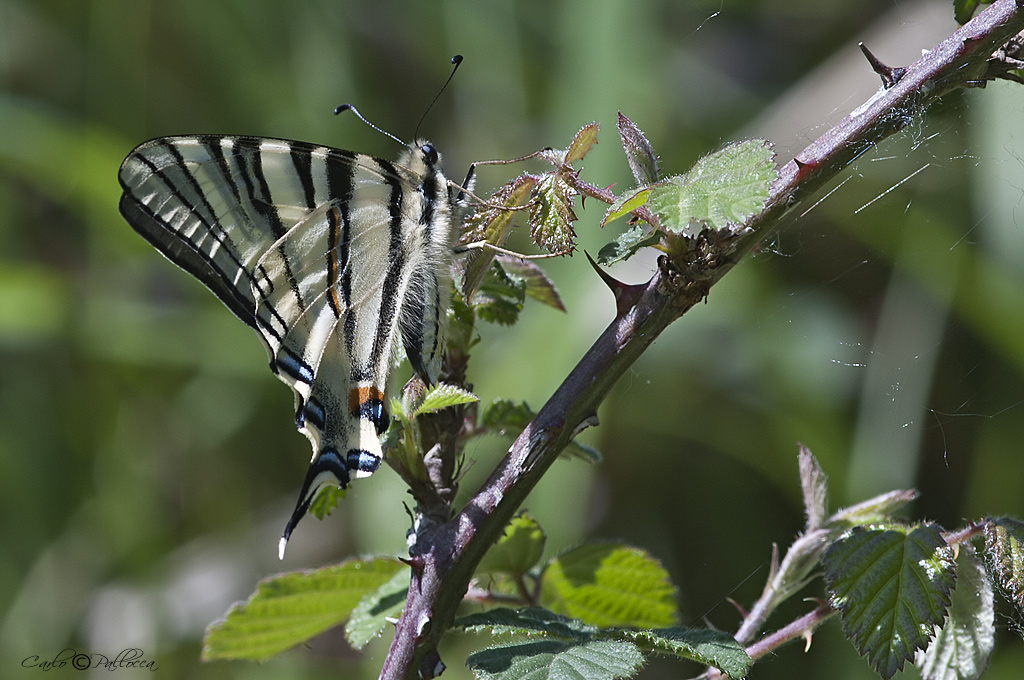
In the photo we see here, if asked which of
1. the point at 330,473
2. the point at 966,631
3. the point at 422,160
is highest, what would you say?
the point at 422,160

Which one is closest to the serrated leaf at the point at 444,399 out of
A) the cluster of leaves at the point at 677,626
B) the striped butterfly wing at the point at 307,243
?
the cluster of leaves at the point at 677,626

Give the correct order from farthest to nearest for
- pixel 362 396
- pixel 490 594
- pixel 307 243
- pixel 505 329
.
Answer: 1. pixel 505 329
2. pixel 307 243
3. pixel 362 396
4. pixel 490 594

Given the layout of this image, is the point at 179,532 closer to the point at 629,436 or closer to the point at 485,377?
the point at 485,377

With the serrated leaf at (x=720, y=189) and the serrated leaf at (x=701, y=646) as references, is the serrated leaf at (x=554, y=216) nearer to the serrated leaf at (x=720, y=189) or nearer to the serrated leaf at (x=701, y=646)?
the serrated leaf at (x=720, y=189)

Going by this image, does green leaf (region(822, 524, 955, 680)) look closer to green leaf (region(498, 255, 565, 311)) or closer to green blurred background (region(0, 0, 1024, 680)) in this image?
green leaf (region(498, 255, 565, 311))

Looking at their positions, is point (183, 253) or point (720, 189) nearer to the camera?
point (720, 189)

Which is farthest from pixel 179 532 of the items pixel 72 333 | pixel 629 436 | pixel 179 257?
pixel 179 257

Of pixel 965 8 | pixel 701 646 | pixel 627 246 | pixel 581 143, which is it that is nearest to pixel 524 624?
pixel 701 646

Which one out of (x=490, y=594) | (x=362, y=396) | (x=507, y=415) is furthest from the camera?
(x=362, y=396)

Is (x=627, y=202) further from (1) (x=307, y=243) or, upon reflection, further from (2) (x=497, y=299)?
(1) (x=307, y=243)
